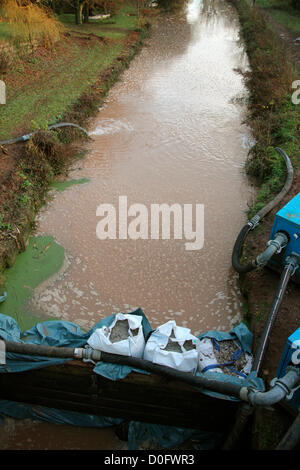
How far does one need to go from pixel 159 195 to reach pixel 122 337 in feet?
14.1

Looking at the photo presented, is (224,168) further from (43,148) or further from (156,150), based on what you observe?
(43,148)

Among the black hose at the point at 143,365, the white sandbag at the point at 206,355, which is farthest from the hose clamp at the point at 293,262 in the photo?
the black hose at the point at 143,365

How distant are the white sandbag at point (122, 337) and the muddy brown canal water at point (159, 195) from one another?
1.16 m

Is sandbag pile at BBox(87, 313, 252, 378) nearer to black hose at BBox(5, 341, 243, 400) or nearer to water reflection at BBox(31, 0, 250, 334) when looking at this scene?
black hose at BBox(5, 341, 243, 400)

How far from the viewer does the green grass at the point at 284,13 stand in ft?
60.7

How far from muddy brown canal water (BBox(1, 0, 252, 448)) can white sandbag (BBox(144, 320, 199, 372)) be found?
1.23 meters

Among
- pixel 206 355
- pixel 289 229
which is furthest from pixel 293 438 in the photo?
pixel 289 229

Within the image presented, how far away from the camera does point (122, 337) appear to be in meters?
3.95

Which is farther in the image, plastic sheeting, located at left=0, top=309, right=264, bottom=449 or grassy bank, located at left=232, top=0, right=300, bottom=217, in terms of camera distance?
grassy bank, located at left=232, top=0, right=300, bottom=217

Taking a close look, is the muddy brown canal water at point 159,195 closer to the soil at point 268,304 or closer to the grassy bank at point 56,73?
the soil at point 268,304

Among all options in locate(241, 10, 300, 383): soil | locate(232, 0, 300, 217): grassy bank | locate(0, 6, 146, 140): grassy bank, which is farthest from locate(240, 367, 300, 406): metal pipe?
locate(0, 6, 146, 140): grassy bank

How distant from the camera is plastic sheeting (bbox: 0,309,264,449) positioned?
3.74 metres

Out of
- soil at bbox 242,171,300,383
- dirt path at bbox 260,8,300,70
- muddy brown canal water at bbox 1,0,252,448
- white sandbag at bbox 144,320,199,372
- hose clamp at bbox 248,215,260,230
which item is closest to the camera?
white sandbag at bbox 144,320,199,372

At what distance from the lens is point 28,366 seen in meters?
3.81
